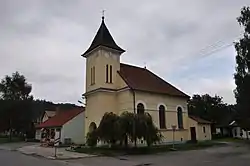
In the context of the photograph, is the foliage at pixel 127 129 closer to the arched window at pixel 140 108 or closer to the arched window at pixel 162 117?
the arched window at pixel 140 108

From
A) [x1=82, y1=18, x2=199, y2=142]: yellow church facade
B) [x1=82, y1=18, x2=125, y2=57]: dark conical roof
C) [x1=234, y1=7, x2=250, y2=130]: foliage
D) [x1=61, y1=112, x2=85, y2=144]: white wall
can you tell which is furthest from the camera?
[x1=61, y1=112, x2=85, y2=144]: white wall

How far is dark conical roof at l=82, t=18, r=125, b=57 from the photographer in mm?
37981

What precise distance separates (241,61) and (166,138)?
1400cm

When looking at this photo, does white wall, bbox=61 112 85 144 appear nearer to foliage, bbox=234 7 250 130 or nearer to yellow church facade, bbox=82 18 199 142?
yellow church facade, bbox=82 18 199 142

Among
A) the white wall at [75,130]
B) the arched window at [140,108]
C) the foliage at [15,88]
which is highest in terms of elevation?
the foliage at [15,88]

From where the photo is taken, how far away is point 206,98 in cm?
7700

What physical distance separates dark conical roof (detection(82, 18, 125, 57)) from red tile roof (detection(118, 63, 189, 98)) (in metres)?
3.27

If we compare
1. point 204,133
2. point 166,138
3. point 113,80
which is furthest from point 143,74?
point 204,133

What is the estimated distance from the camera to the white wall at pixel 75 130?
47469 millimetres

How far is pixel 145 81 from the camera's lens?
131 ft

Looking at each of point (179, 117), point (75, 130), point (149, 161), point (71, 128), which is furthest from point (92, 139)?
point (75, 130)

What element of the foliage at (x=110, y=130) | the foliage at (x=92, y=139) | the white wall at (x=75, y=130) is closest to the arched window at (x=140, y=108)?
the foliage at (x=110, y=130)

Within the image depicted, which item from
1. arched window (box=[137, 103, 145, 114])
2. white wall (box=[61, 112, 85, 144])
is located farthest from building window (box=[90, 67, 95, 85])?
white wall (box=[61, 112, 85, 144])

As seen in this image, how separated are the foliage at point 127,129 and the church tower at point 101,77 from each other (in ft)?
23.1
